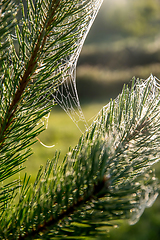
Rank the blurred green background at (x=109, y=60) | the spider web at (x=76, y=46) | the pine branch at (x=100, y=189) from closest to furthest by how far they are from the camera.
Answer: the pine branch at (x=100, y=189)
the spider web at (x=76, y=46)
the blurred green background at (x=109, y=60)

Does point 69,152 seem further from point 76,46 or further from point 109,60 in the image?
point 109,60

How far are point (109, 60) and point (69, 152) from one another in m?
2.51

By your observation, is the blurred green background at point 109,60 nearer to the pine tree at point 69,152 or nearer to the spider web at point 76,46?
the spider web at point 76,46

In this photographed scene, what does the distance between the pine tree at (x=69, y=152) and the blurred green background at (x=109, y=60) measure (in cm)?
189

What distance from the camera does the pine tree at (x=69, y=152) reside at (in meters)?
A: 0.24

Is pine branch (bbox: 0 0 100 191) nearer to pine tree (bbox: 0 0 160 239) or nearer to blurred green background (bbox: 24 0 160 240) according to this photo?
pine tree (bbox: 0 0 160 239)

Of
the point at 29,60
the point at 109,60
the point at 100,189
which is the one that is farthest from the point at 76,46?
the point at 109,60

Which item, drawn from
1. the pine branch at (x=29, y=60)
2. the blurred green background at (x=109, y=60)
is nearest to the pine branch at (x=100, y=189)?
→ the pine branch at (x=29, y=60)

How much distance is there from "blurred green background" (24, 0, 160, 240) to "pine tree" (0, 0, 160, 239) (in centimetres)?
189

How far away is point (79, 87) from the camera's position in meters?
2.69

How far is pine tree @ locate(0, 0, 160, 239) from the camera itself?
9.6 inches

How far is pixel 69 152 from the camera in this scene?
30 cm

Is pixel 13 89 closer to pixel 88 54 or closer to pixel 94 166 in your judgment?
pixel 94 166

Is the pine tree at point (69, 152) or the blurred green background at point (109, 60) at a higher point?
the blurred green background at point (109, 60)
